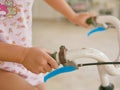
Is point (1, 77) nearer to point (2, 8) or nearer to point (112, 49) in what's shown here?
point (2, 8)

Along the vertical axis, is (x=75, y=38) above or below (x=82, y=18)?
below

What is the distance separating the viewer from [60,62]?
62 cm

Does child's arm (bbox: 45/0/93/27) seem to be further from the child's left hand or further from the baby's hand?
the baby's hand

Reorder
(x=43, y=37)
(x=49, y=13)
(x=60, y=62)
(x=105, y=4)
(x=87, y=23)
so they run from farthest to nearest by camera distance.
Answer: (x=49, y=13), (x=105, y=4), (x=43, y=37), (x=87, y=23), (x=60, y=62)

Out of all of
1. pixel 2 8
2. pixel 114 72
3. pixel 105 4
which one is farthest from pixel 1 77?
pixel 105 4

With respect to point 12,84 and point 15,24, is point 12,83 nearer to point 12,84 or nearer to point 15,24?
point 12,84

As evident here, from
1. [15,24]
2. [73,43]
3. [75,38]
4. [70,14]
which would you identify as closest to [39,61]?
[15,24]

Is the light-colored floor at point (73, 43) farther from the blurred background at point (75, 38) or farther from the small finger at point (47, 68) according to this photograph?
the small finger at point (47, 68)

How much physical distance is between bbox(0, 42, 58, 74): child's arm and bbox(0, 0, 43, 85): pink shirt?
0.54 feet

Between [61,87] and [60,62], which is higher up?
[60,62]

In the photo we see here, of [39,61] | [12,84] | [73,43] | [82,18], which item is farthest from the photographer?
[73,43]

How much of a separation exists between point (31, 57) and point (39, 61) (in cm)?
3

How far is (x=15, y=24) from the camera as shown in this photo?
2.75ft

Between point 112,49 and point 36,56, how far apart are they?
63.5 inches
